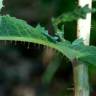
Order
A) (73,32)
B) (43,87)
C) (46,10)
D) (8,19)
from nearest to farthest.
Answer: (8,19) < (73,32) < (46,10) < (43,87)

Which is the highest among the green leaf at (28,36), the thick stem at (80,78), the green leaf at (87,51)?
the green leaf at (28,36)

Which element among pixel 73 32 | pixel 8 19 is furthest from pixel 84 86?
pixel 73 32

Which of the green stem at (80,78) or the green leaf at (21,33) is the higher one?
the green leaf at (21,33)

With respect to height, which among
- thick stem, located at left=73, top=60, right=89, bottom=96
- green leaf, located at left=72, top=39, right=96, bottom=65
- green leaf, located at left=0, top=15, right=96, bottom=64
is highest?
green leaf, located at left=0, top=15, right=96, bottom=64

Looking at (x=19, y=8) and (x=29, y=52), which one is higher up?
(x=19, y=8)

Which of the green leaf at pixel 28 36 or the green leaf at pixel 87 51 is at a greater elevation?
the green leaf at pixel 28 36

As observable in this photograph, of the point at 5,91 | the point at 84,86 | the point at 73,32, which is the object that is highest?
the point at 73,32

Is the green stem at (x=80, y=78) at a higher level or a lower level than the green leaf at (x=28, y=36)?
lower

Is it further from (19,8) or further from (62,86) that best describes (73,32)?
(19,8)

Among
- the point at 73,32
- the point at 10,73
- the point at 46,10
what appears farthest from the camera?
the point at 10,73

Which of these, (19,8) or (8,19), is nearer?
(8,19)

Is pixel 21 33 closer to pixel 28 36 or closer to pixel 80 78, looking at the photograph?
pixel 28 36
